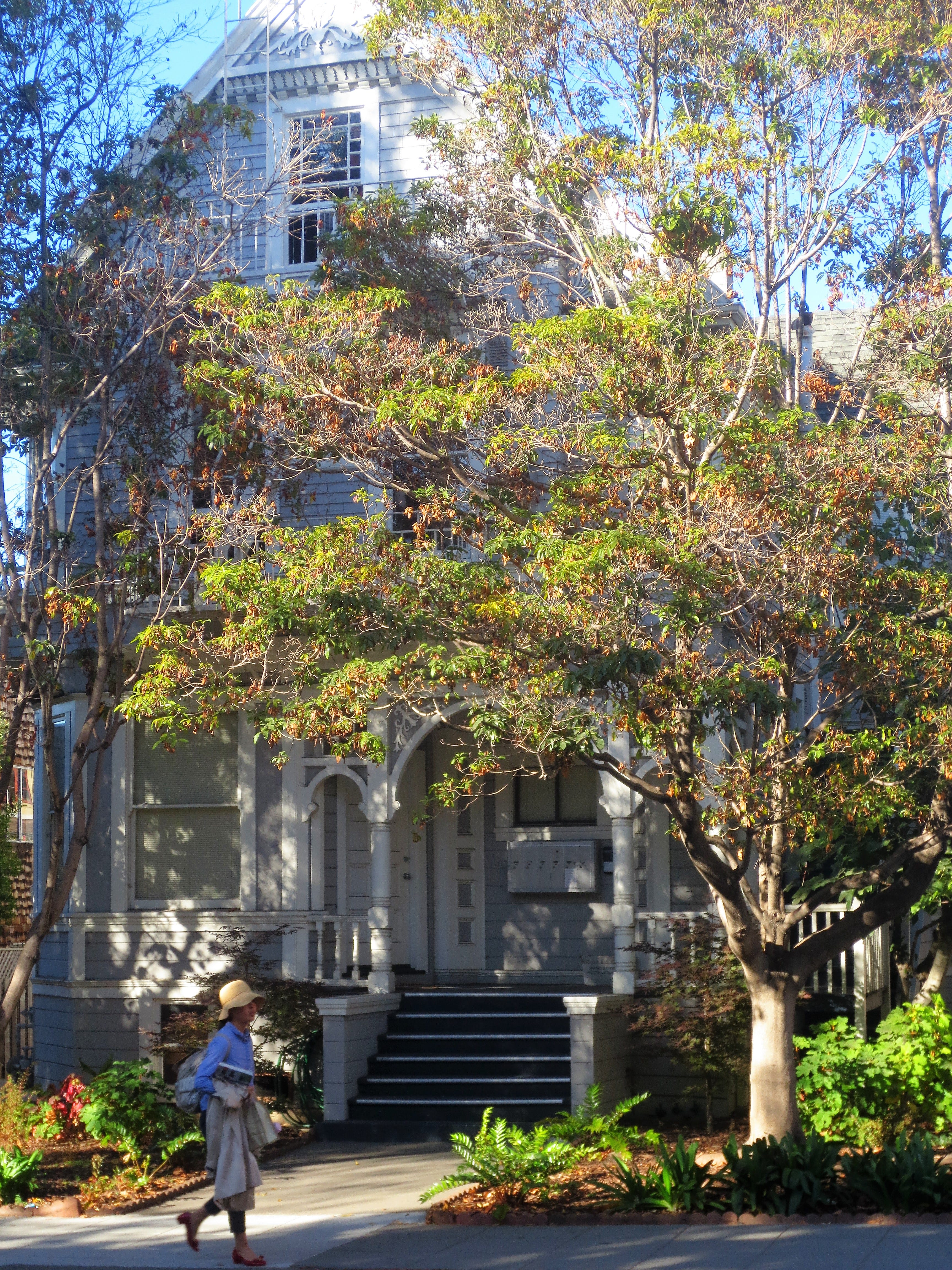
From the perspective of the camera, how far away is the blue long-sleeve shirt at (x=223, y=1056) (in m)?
7.91

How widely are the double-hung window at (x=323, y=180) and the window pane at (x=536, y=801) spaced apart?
246 inches

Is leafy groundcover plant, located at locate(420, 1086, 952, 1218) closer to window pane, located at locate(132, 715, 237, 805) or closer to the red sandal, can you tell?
the red sandal

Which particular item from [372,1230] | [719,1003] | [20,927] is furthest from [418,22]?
[20,927]

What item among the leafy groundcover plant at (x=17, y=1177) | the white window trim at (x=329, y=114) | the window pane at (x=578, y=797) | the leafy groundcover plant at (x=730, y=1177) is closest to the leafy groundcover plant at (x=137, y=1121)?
the leafy groundcover plant at (x=17, y=1177)

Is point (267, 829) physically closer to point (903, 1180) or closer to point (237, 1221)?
point (237, 1221)

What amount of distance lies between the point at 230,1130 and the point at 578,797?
833cm

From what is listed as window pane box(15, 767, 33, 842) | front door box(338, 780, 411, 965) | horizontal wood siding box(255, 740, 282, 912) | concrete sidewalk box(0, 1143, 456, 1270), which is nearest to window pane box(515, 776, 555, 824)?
front door box(338, 780, 411, 965)

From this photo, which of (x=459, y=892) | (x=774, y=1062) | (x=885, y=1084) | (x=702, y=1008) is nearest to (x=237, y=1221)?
(x=774, y=1062)

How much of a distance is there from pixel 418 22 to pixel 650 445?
15.5ft

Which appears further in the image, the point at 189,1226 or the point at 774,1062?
the point at 774,1062

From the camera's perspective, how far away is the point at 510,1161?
940 centimetres

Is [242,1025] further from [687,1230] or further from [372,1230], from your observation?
[687,1230]

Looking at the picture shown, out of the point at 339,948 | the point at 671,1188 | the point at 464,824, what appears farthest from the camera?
the point at 464,824

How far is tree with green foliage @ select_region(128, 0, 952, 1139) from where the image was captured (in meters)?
9.38
